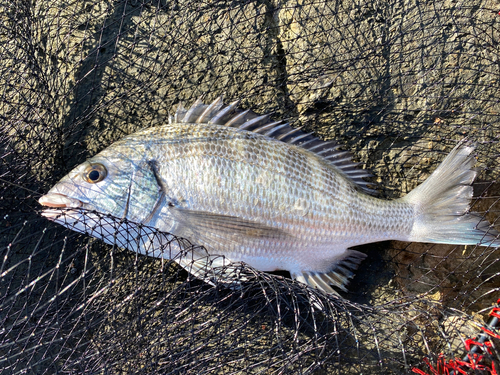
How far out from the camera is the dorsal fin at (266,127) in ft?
7.59

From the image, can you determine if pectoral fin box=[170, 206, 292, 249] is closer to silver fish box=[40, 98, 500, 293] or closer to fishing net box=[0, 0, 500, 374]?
silver fish box=[40, 98, 500, 293]

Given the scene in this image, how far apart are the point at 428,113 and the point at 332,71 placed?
719 millimetres

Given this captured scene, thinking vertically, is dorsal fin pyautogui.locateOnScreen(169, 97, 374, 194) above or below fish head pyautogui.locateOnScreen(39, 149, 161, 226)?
above

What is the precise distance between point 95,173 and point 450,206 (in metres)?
2.19

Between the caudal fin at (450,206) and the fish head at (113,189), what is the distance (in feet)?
5.44

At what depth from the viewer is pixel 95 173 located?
213 centimetres

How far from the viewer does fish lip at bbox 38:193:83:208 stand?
2051 millimetres

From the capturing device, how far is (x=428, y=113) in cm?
249

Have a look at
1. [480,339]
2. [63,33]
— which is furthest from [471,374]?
[63,33]

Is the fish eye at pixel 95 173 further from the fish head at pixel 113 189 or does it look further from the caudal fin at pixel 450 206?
the caudal fin at pixel 450 206

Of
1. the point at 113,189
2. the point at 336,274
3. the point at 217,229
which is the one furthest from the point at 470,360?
the point at 113,189

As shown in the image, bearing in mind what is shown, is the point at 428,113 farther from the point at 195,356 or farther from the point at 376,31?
the point at 195,356

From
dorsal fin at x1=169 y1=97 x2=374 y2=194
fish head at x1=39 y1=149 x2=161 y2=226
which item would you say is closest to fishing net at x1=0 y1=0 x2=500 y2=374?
dorsal fin at x1=169 y1=97 x2=374 y2=194

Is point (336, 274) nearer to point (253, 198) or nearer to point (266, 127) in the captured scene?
point (253, 198)
